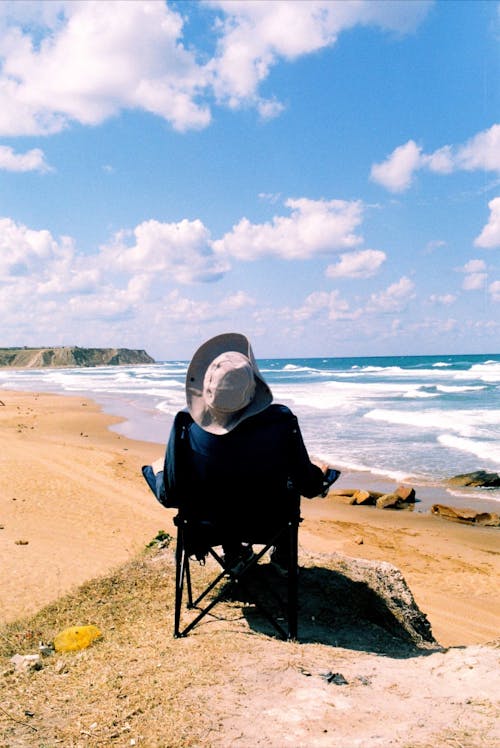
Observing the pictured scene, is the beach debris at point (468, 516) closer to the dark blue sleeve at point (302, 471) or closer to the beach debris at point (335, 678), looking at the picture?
the dark blue sleeve at point (302, 471)

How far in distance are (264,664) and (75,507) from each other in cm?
810

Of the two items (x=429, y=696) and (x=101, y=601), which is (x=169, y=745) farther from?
(x=101, y=601)

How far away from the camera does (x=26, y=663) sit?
12.0 feet

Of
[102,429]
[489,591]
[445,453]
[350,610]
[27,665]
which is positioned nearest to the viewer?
[27,665]

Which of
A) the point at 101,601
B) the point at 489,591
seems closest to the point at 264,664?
the point at 101,601

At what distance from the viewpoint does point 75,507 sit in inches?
420

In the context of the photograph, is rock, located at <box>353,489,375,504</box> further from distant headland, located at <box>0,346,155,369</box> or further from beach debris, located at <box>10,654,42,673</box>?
distant headland, located at <box>0,346,155,369</box>

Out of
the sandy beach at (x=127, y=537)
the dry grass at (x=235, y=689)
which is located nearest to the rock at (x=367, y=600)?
the dry grass at (x=235, y=689)

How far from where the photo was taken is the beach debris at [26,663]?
3.58 metres

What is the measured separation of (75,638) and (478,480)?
11966 millimetres

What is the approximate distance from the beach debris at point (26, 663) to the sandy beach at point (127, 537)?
1.53 m

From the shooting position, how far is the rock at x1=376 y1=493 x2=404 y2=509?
12133 millimetres

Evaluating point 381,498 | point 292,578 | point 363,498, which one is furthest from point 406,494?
point 292,578

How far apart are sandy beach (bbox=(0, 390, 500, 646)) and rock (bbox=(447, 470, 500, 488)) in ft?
7.05
